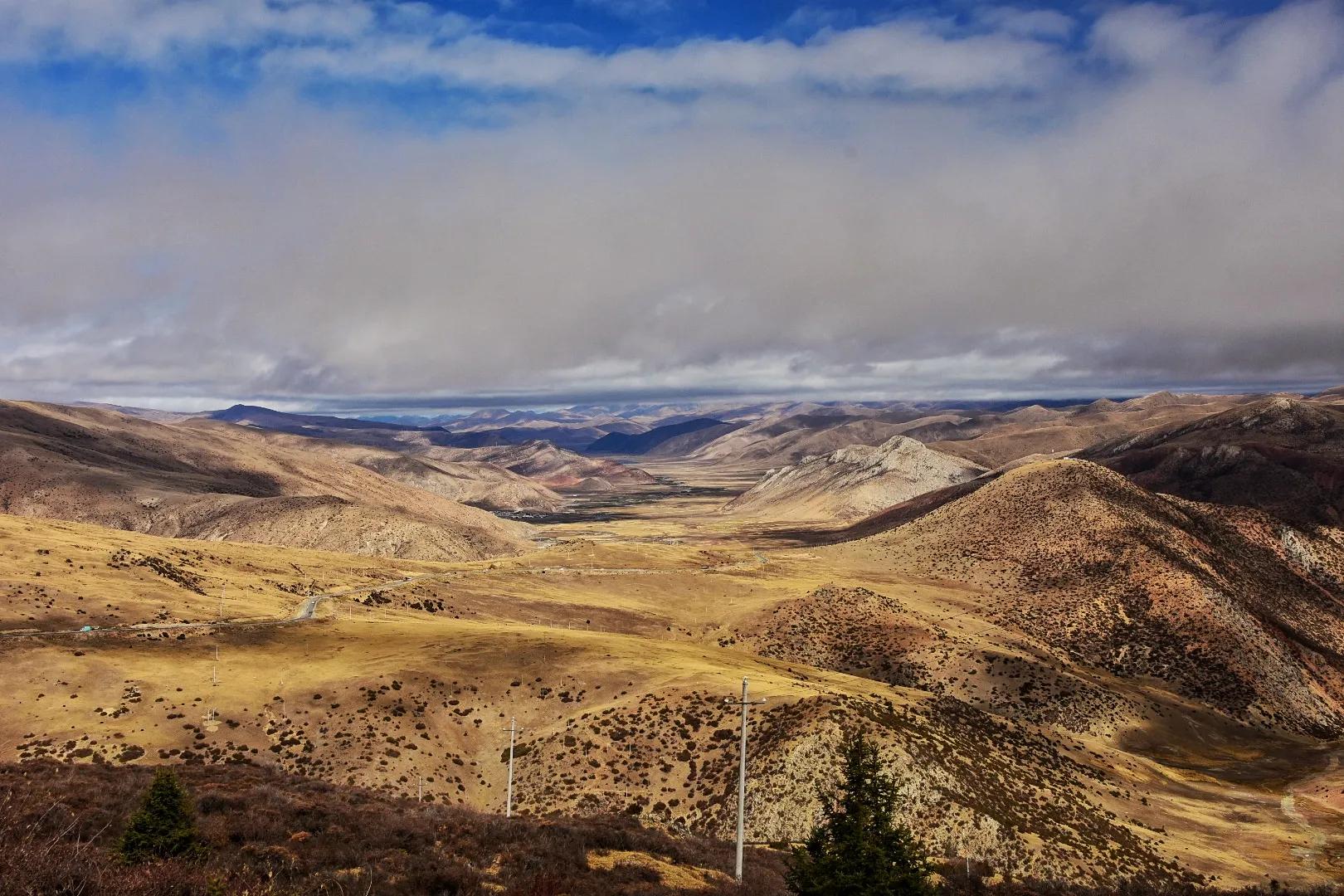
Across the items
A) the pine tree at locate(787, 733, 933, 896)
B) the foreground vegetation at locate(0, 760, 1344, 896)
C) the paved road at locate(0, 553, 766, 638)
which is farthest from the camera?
the paved road at locate(0, 553, 766, 638)

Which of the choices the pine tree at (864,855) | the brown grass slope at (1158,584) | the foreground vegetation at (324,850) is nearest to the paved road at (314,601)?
the foreground vegetation at (324,850)

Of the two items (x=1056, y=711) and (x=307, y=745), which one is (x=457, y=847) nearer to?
(x=307, y=745)

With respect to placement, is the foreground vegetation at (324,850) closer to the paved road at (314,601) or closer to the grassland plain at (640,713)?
the grassland plain at (640,713)

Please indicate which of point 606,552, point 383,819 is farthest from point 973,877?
point 606,552

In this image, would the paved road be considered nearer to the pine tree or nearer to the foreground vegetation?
the foreground vegetation

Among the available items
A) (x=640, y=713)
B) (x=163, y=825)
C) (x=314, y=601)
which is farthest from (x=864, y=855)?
(x=314, y=601)

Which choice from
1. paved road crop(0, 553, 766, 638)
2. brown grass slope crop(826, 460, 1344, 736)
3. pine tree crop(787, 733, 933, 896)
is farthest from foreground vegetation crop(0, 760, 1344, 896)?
brown grass slope crop(826, 460, 1344, 736)
